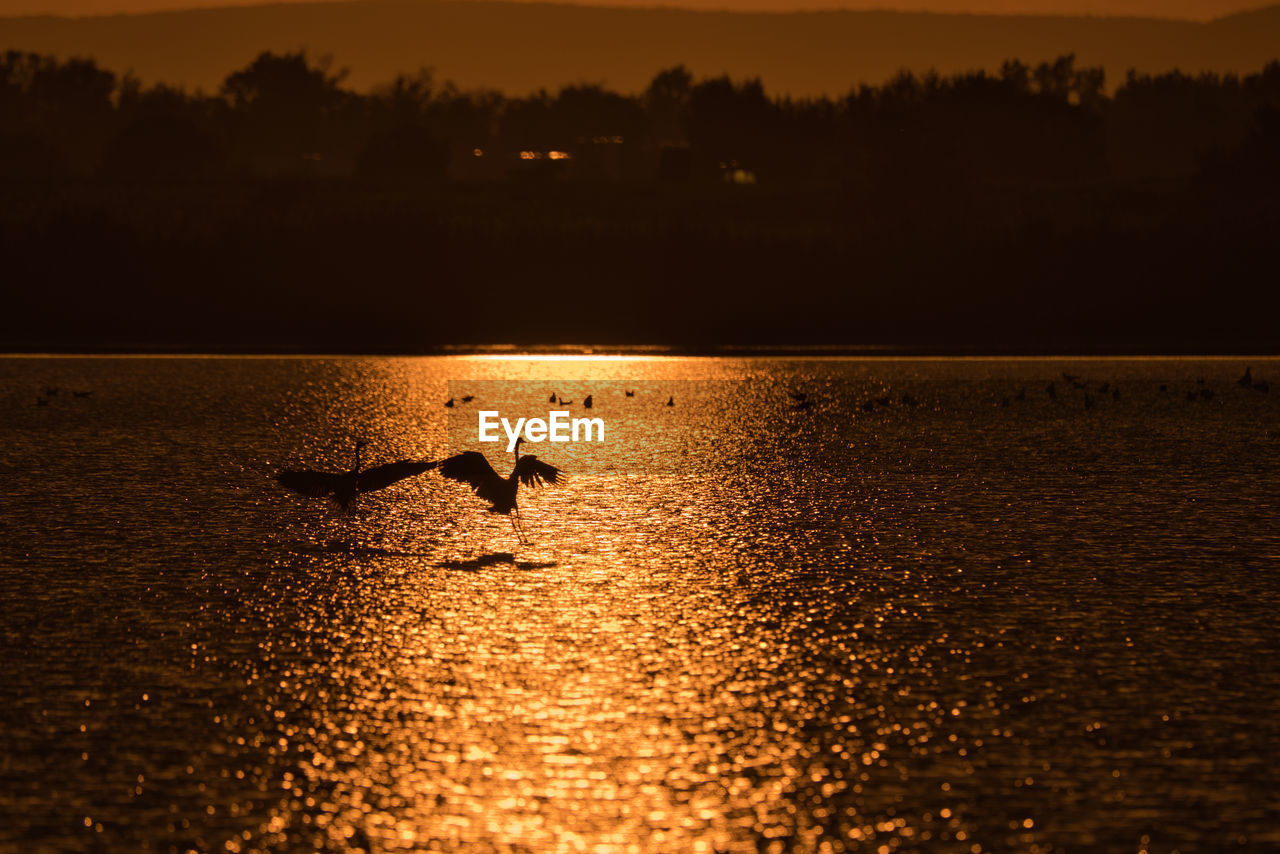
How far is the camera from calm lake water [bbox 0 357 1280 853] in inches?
177

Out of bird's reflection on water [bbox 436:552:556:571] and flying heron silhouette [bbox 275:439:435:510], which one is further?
bird's reflection on water [bbox 436:552:556:571]

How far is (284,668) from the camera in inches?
244

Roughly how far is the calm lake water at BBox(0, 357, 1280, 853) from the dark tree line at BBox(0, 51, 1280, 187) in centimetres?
6011

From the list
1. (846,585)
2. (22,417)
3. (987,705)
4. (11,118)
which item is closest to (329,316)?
(22,417)

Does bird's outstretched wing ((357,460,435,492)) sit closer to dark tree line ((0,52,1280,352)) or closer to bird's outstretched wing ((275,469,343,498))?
bird's outstretched wing ((275,469,343,498))

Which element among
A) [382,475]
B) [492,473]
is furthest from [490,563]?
[382,475]

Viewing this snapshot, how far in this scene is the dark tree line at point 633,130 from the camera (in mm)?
97188

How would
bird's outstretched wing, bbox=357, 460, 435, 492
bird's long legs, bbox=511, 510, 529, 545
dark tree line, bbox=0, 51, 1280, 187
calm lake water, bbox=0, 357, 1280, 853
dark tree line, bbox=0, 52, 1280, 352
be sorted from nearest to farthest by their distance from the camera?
calm lake water, bbox=0, 357, 1280, 853
bird's outstretched wing, bbox=357, 460, 435, 492
bird's long legs, bbox=511, 510, 529, 545
dark tree line, bbox=0, 52, 1280, 352
dark tree line, bbox=0, 51, 1280, 187

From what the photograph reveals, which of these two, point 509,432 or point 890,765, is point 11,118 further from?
point 890,765

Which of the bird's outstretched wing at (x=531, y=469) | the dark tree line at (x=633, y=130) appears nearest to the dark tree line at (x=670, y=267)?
the dark tree line at (x=633, y=130)

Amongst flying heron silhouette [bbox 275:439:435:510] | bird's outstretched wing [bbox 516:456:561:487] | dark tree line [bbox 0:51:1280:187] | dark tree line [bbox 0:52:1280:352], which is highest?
dark tree line [bbox 0:51:1280:187]

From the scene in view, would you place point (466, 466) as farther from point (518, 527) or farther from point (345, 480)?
point (518, 527)

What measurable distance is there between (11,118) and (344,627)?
6482 inches

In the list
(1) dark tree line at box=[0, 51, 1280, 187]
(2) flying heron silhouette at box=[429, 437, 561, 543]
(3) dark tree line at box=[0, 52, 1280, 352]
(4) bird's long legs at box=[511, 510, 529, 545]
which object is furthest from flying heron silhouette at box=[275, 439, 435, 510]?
(1) dark tree line at box=[0, 51, 1280, 187]
